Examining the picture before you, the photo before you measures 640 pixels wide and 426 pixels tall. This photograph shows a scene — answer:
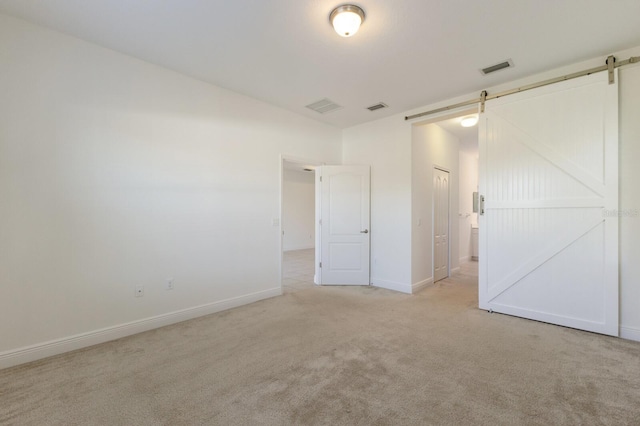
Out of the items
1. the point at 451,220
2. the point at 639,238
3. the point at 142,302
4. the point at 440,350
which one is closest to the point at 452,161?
the point at 451,220

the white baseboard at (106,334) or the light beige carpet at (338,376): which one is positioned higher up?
the white baseboard at (106,334)

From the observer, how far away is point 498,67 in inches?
123

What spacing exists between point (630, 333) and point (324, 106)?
4391mm

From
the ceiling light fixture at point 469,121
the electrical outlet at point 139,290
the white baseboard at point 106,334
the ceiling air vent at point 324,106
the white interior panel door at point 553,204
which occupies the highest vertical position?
the ceiling air vent at point 324,106

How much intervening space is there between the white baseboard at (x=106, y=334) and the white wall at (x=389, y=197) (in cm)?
231

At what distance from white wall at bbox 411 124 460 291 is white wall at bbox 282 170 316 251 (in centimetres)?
557

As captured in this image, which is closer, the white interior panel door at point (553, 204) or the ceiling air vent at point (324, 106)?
the white interior panel door at point (553, 204)

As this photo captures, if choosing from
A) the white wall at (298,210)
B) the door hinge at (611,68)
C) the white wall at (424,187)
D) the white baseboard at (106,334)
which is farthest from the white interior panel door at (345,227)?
the white wall at (298,210)

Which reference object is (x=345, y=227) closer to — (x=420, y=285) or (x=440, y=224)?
(x=420, y=285)

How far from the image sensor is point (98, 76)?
2746 millimetres

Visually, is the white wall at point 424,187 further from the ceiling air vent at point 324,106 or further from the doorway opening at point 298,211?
the doorway opening at point 298,211

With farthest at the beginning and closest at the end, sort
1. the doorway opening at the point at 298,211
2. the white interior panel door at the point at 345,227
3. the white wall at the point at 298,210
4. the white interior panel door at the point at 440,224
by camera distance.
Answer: the white wall at the point at 298,210, the doorway opening at the point at 298,211, the white interior panel door at the point at 440,224, the white interior panel door at the point at 345,227

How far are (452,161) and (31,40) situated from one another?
6151 millimetres

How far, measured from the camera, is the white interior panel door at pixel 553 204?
2.85m
